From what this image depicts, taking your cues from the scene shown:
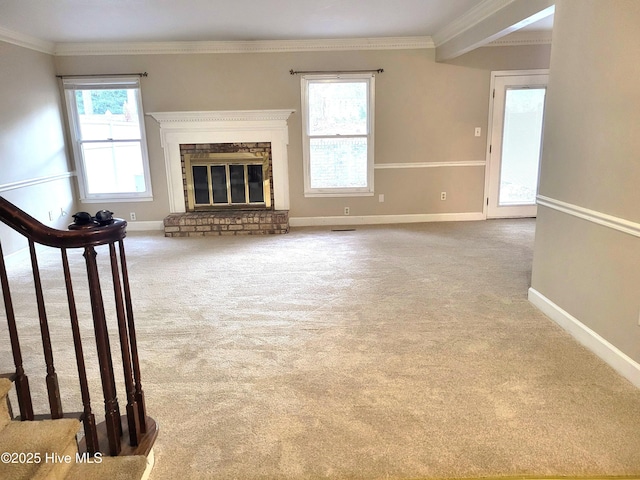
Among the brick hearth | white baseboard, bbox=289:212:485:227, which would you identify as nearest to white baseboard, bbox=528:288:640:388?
white baseboard, bbox=289:212:485:227

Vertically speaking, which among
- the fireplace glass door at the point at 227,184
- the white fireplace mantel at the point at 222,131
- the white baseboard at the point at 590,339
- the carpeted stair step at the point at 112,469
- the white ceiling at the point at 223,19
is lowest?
the white baseboard at the point at 590,339

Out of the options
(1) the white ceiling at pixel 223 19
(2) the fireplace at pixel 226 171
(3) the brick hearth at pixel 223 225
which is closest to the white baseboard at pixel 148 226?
(2) the fireplace at pixel 226 171

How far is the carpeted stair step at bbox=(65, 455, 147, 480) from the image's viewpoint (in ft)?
5.11

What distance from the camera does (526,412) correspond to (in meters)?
2.10

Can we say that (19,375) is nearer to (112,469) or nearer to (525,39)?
(112,469)

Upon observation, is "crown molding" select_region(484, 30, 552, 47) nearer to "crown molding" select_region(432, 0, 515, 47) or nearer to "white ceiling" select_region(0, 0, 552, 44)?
"white ceiling" select_region(0, 0, 552, 44)

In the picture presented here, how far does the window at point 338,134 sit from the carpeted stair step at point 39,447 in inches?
191

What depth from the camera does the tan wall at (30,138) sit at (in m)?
4.79

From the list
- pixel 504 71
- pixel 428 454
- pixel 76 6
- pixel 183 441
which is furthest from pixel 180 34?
pixel 428 454

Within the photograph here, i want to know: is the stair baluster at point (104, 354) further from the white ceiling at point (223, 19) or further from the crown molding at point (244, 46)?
the crown molding at point (244, 46)

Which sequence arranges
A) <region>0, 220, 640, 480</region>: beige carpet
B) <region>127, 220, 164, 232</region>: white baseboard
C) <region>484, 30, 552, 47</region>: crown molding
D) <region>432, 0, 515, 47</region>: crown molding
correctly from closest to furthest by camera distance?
<region>0, 220, 640, 480</region>: beige carpet, <region>432, 0, 515, 47</region>: crown molding, <region>484, 30, 552, 47</region>: crown molding, <region>127, 220, 164, 232</region>: white baseboard

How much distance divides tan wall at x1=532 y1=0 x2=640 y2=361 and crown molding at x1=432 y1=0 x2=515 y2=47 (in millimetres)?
1181

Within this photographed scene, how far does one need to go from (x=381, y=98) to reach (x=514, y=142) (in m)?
1.97

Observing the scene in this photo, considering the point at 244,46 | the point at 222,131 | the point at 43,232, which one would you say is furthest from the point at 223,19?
the point at 43,232
